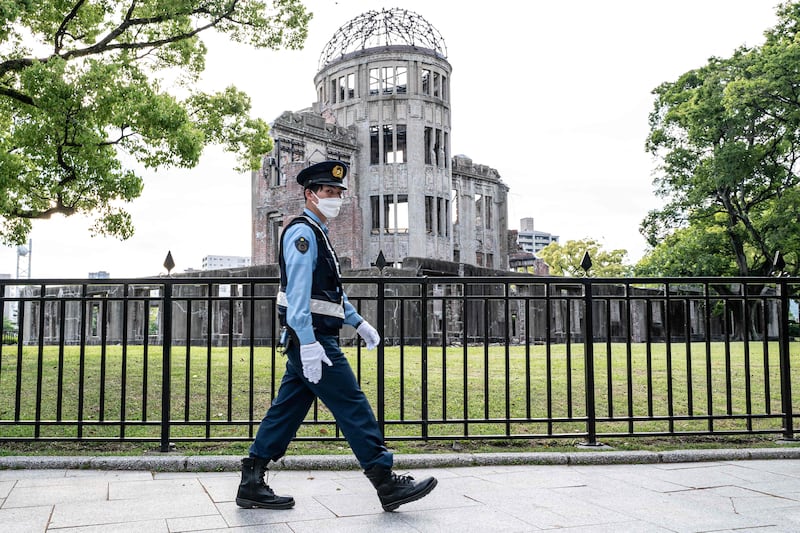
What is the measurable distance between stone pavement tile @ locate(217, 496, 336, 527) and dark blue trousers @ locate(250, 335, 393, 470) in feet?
1.18

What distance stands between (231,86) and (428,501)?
1579 cm

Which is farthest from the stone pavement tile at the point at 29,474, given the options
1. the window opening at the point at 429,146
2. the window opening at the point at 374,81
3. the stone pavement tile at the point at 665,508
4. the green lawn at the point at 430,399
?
the window opening at the point at 374,81

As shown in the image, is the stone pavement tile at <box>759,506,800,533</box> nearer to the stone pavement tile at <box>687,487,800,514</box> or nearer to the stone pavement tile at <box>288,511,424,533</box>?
the stone pavement tile at <box>687,487,800,514</box>

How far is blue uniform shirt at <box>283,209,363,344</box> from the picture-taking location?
4.45 metres

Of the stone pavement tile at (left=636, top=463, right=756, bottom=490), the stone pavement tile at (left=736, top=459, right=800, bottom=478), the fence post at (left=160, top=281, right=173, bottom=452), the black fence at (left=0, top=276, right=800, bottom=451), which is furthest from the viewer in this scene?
the black fence at (left=0, top=276, right=800, bottom=451)

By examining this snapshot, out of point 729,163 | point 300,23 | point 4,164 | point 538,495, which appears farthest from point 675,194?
point 538,495

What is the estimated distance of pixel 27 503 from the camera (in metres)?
4.71

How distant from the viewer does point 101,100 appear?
13383mm

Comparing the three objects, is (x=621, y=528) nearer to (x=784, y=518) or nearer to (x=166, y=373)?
(x=784, y=518)

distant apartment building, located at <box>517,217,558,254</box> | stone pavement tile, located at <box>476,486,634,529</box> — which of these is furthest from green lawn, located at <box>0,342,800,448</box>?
distant apartment building, located at <box>517,217,558,254</box>

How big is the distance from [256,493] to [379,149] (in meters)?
39.9

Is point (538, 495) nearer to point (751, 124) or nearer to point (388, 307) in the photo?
point (388, 307)

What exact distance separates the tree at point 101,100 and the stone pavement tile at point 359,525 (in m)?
11.4

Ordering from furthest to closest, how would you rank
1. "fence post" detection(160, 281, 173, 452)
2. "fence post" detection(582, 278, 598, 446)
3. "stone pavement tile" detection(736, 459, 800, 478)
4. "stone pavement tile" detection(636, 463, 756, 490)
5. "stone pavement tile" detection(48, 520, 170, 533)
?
"fence post" detection(582, 278, 598, 446), "fence post" detection(160, 281, 173, 452), "stone pavement tile" detection(736, 459, 800, 478), "stone pavement tile" detection(636, 463, 756, 490), "stone pavement tile" detection(48, 520, 170, 533)
